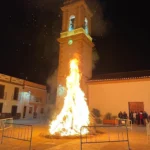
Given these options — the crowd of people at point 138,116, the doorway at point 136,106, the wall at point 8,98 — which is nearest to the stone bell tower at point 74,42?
the crowd of people at point 138,116

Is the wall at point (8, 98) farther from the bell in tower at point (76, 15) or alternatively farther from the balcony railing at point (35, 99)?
the bell in tower at point (76, 15)

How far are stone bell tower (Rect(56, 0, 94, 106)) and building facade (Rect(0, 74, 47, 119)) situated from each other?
928cm

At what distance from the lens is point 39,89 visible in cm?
3375

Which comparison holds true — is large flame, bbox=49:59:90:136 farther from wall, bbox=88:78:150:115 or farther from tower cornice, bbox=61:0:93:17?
tower cornice, bbox=61:0:93:17

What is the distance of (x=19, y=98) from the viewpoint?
2816cm

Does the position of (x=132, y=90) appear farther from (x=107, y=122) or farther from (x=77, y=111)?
(x=77, y=111)

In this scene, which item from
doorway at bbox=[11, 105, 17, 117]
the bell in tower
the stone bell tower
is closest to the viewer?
the stone bell tower

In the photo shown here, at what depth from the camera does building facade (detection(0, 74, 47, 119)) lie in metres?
25.3

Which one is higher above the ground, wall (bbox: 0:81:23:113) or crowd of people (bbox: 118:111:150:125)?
wall (bbox: 0:81:23:113)

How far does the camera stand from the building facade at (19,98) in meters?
25.3

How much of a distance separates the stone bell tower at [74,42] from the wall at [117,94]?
5.14 feet

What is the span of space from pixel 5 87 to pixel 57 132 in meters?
18.4

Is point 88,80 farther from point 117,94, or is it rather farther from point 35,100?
point 35,100

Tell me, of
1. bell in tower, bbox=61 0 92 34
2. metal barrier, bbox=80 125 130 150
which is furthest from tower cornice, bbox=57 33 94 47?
metal barrier, bbox=80 125 130 150
